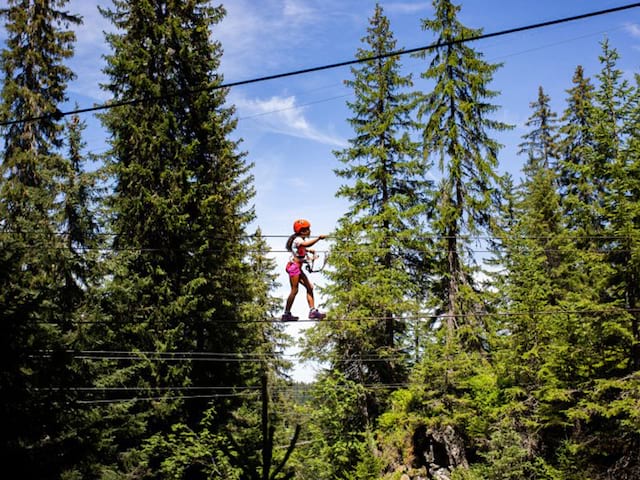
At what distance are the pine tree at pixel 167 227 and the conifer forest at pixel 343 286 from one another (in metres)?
0.08

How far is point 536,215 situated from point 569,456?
11.6m

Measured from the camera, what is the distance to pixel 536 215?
2330cm

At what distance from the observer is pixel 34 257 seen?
14.4 m

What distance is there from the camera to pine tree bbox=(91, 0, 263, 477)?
51.8ft

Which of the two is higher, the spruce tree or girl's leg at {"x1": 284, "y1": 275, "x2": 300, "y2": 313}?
the spruce tree

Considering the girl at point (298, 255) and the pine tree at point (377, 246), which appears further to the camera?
the pine tree at point (377, 246)

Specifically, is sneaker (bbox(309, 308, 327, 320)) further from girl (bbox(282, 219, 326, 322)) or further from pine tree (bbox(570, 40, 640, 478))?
pine tree (bbox(570, 40, 640, 478))

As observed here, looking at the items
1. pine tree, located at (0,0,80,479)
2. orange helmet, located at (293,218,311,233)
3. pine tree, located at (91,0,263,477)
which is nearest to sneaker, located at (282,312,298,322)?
orange helmet, located at (293,218,311,233)

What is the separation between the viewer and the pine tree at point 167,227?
51.8 ft

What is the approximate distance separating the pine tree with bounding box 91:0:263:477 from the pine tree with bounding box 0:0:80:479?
6.02 feet

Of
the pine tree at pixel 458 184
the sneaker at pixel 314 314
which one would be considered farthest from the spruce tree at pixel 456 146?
the sneaker at pixel 314 314

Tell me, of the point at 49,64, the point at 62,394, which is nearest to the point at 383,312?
the point at 62,394

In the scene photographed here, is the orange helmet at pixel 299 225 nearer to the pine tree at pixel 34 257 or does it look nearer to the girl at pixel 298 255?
the girl at pixel 298 255

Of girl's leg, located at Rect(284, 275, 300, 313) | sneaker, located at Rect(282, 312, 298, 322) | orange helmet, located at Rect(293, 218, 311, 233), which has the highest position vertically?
orange helmet, located at Rect(293, 218, 311, 233)
